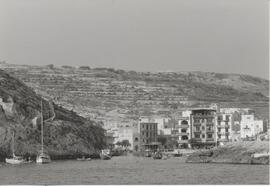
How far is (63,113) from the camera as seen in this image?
366ft

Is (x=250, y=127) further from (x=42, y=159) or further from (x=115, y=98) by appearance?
(x=115, y=98)

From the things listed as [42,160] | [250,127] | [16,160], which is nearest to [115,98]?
[250,127]

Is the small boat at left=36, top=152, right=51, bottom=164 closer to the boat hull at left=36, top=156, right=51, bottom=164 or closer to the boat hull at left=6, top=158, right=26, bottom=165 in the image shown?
the boat hull at left=36, top=156, right=51, bottom=164

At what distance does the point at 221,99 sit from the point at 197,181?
142m

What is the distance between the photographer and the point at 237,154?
79.4 m

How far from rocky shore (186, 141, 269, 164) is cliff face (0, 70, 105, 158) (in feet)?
63.3

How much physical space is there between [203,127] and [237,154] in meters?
41.8

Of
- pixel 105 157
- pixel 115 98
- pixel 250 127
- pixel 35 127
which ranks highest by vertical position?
pixel 115 98

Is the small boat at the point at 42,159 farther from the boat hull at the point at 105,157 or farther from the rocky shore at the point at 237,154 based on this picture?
the rocky shore at the point at 237,154

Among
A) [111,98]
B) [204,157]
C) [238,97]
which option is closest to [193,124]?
[204,157]

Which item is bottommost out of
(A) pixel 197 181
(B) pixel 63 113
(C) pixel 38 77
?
(A) pixel 197 181

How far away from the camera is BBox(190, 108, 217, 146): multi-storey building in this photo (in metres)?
120

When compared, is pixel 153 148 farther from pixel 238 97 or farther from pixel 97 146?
pixel 238 97

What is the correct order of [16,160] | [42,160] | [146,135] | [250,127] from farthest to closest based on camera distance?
1. [146,135]
2. [250,127]
3. [42,160]
4. [16,160]
